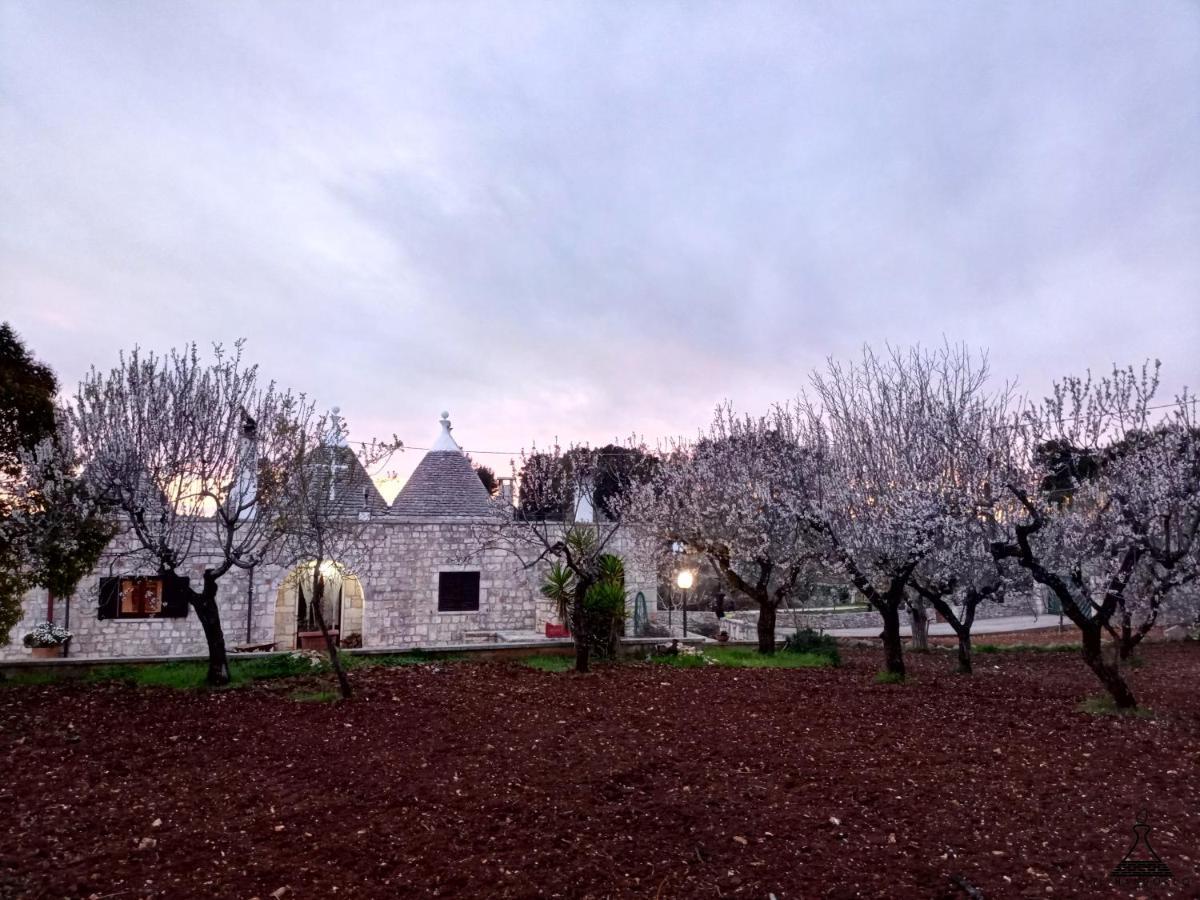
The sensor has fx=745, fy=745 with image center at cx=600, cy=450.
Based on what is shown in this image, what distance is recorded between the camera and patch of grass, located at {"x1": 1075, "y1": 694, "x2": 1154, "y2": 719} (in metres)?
8.66

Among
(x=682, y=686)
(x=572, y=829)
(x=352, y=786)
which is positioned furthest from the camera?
(x=682, y=686)

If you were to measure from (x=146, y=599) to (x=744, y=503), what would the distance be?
12759mm

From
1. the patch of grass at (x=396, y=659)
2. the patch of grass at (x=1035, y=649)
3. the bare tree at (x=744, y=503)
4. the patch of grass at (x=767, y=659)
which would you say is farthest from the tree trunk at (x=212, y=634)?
the patch of grass at (x=1035, y=649)

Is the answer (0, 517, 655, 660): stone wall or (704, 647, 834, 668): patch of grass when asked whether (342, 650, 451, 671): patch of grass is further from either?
(704, 647, 834, 668): patch of grass

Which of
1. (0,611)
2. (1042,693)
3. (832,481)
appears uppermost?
(832,481)

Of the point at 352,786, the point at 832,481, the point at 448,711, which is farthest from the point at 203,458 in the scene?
the point at 832,481

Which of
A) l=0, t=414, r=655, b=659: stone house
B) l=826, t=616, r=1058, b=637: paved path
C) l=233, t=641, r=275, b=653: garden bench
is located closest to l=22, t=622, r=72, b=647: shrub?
l=0, t=414, r=655, b=659: stone house

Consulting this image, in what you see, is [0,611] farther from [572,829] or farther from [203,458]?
[572,829]

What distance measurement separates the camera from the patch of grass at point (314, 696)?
30.4ft

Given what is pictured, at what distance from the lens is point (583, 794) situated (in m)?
5.83

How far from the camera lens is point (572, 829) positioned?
5.17 metres

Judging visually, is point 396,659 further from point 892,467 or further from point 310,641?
point 892,467

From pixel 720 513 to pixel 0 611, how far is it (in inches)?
478

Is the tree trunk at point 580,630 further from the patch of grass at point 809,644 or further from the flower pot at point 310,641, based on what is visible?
the flower pot at point 310,641
